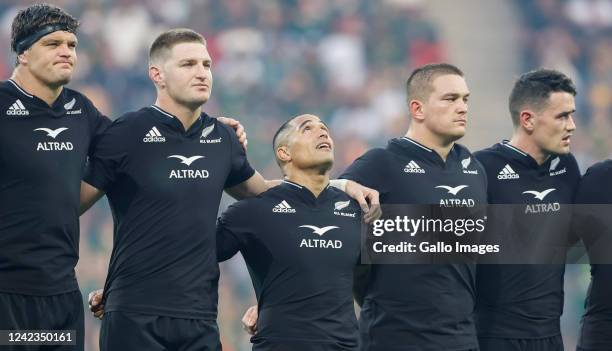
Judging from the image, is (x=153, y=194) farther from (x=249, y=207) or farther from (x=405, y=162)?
(x=405, y=162)

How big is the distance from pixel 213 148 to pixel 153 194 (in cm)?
48

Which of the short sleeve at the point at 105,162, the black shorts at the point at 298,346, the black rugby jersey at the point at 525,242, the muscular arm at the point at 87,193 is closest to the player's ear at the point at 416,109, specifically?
the black rugby jersey at the point at 525,242

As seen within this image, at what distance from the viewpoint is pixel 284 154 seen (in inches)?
294

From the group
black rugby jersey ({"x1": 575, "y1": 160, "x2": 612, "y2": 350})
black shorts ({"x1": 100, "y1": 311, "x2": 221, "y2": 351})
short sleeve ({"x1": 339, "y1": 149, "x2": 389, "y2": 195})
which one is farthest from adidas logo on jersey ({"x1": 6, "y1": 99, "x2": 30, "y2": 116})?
black rugby jersey ({"x1": 575, "y1": 160, "x2": 612, "y2": 350})

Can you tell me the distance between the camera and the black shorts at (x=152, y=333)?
6723mm

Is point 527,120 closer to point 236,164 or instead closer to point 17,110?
point 236,164

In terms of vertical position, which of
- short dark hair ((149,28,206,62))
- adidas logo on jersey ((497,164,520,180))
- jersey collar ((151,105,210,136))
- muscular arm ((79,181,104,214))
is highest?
short dark hair ((149,28,206,62))

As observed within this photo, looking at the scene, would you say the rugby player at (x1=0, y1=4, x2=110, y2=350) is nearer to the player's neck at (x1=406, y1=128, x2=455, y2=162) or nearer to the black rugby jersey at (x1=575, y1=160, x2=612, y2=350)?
the player's neck at (x1=406, y1=128, x2=455, y2=162)

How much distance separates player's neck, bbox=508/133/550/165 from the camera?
26.7 ft

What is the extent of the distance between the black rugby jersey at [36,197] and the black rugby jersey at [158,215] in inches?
10.0

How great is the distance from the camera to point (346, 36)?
16766mm

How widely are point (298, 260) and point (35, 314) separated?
4.81 feet

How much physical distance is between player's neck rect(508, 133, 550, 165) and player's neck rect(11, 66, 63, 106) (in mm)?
3030

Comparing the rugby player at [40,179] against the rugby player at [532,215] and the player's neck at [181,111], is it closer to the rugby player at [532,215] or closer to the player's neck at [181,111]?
the player's neck at [181,111]
